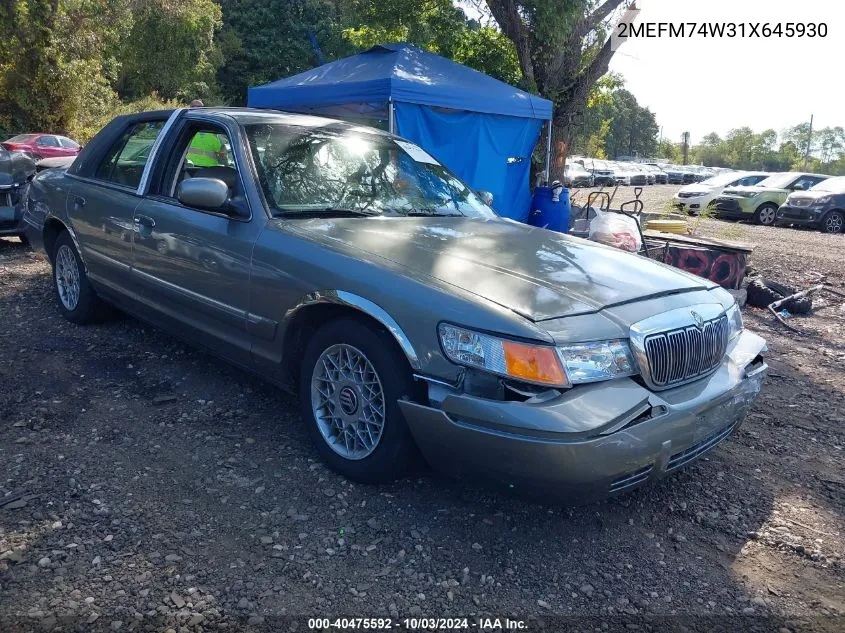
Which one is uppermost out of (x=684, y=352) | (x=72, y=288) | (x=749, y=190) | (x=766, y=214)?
(x=749, y=190)

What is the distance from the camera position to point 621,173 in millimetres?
40500

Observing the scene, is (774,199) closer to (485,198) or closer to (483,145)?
(483,145)

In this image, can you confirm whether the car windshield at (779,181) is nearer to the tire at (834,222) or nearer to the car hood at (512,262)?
the tire at (834,222)

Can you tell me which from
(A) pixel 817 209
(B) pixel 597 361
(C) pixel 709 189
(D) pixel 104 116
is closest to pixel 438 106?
(B) pixel 597 361

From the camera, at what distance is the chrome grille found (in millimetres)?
2854

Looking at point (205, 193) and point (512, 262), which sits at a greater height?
point (205, 193)

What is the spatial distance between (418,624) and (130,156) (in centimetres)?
373

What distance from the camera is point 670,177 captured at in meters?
49.0

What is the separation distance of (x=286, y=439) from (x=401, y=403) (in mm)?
1132

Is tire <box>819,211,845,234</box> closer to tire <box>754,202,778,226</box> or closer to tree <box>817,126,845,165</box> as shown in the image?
tire <box>754,202,778,226</box>

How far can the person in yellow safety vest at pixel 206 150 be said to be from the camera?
4062 millimetres

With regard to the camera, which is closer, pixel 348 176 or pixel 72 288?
pixel 348 176

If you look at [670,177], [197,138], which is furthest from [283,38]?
[197,138]

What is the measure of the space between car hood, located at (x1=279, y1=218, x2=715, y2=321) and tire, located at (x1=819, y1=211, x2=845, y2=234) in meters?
16.4
